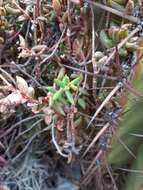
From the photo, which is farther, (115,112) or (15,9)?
(15,9)

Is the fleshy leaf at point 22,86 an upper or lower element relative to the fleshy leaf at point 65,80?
lower

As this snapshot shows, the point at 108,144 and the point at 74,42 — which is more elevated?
the point at 74,42

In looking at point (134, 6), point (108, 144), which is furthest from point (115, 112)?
point (134, 6)

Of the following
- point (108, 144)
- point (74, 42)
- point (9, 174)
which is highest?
point (74, 42)

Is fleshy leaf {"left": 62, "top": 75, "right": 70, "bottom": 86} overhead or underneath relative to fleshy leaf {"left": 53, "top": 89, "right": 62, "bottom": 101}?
overhead

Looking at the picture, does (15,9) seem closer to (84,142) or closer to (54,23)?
(54,23)

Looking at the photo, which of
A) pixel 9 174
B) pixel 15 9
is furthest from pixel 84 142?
pixel 15 9

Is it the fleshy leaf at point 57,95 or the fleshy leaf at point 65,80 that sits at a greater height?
the fleshy leaf at point 65,80

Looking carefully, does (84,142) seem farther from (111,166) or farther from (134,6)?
(134,6)

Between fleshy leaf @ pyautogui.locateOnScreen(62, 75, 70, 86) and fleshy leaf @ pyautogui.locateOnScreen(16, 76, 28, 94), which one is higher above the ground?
fleshy leaf @ pyautogui.locateOnScreen(62, 75, 70, 86)
